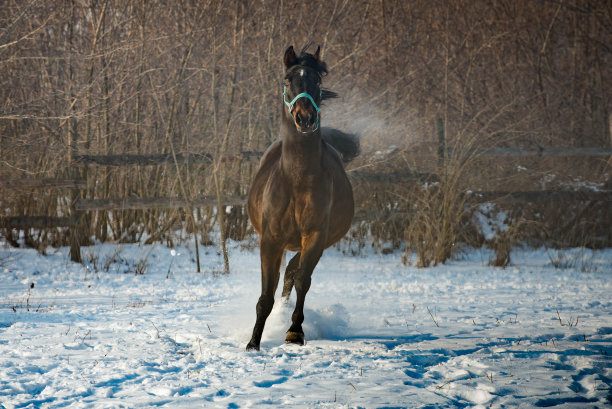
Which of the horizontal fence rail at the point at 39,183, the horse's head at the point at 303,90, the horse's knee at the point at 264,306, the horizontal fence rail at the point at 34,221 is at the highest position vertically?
the horse's head at the point at 303,90

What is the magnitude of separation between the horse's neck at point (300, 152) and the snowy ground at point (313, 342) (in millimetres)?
1277

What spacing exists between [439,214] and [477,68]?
584 cm

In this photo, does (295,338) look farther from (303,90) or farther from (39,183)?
(39,183)

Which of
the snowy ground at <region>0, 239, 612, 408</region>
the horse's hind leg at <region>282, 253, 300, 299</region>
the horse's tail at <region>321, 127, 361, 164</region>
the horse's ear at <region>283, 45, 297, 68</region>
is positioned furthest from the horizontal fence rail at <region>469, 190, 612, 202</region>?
the horse's ear at <region>283, 45, 297, 68</region>

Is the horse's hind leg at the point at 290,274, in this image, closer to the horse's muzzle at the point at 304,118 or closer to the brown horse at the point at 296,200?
the brown horse at the point at 296,200

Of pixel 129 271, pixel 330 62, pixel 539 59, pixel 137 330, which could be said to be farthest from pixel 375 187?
pixel 137 330

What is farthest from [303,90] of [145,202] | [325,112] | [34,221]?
[325,112]

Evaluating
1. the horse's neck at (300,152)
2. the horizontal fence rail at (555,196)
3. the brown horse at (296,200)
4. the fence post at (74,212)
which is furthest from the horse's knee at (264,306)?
the horizontal fence rail at (555,196)

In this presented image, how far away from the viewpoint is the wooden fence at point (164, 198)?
855 centimetres

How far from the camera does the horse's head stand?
3.73m

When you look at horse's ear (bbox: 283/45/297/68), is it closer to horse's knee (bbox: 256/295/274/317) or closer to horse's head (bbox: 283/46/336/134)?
horse's head (bbox: 283/46/336/134)

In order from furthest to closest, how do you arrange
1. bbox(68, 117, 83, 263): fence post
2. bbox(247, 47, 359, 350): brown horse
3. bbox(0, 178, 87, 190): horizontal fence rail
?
bbox(68, 117, 83, 263): fence post < bbox(0, 178, 87, 190): horizontal fence rail < bbox(247, 47, 359, 350): brown horse

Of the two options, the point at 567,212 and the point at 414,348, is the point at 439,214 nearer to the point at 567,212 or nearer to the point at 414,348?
the point at 567,212

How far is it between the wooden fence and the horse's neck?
4.43 m
